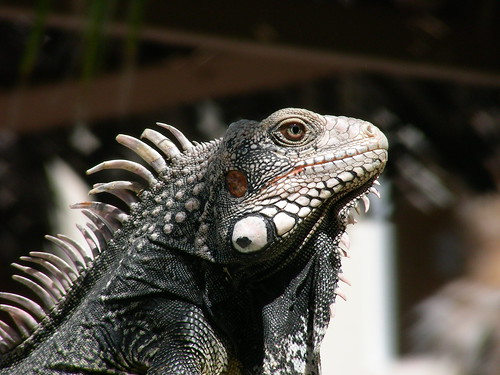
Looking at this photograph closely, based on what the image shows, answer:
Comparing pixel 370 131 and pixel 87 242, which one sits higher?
pixel 370 131

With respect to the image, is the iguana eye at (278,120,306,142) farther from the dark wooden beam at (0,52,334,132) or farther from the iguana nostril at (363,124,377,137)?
the dark wooden beam at (0,52,334,132)

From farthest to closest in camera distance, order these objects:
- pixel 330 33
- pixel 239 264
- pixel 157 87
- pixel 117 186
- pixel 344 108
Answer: pixel 344 108
pixel 157 87
pixel 330 33
pixel 117 186
pixel 239 264

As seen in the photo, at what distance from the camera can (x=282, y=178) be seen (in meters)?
2.40

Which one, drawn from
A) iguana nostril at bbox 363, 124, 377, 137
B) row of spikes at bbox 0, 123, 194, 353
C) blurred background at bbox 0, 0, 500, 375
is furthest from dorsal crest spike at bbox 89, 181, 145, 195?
iguana nostril at bbox 363, 124, 377, 137

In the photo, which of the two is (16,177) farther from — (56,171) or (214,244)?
(214,244)

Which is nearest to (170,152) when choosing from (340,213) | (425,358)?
(340,213)

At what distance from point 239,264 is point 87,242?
20.9 inches

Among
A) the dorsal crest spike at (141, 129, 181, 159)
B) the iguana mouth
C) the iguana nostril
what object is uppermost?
the iguana nostril

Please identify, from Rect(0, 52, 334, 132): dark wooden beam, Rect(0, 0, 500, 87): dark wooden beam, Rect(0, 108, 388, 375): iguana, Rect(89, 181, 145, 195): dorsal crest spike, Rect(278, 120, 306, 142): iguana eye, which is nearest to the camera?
Rect(0, 108, 388, 375): iguana

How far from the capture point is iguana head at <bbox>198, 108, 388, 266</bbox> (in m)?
2.34

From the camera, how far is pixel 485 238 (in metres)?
9.80

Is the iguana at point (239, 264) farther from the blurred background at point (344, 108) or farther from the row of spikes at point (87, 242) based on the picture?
the blurred background at point (344, 108)

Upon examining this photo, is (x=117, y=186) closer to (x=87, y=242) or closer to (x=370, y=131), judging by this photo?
(x=87, y=242)

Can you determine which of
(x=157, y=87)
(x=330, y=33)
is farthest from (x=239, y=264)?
(x=157, y=87)
